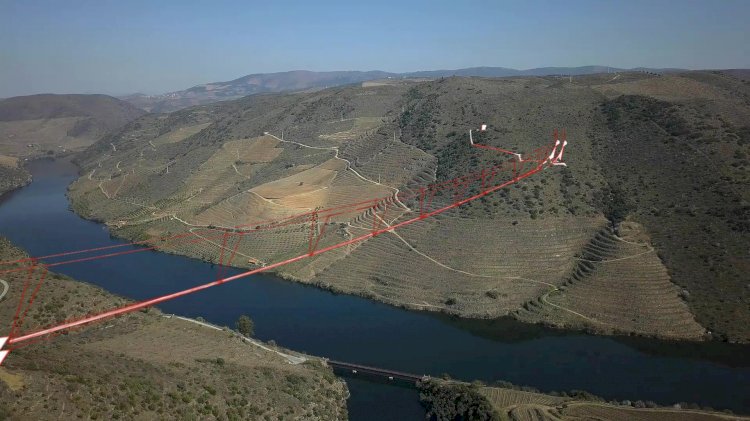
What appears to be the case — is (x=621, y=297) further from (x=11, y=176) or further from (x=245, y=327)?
(x=11, y=176)

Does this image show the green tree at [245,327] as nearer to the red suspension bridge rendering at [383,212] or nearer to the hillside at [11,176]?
the red suspension bridge rendering at [383,212]

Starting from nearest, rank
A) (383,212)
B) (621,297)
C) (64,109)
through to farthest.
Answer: (621,297)
(383,212)
(64,109)

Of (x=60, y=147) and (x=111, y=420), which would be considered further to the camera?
(x=60, y=147)

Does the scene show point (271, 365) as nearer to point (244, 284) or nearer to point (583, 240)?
point (244, 284)

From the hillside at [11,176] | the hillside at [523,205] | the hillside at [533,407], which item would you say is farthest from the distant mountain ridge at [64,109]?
the hillside at [533,407]

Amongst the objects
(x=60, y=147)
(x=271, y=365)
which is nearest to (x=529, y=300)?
(x=271, y=365)

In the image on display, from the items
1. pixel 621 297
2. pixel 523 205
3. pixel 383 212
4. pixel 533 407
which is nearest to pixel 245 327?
pixel 533 407
